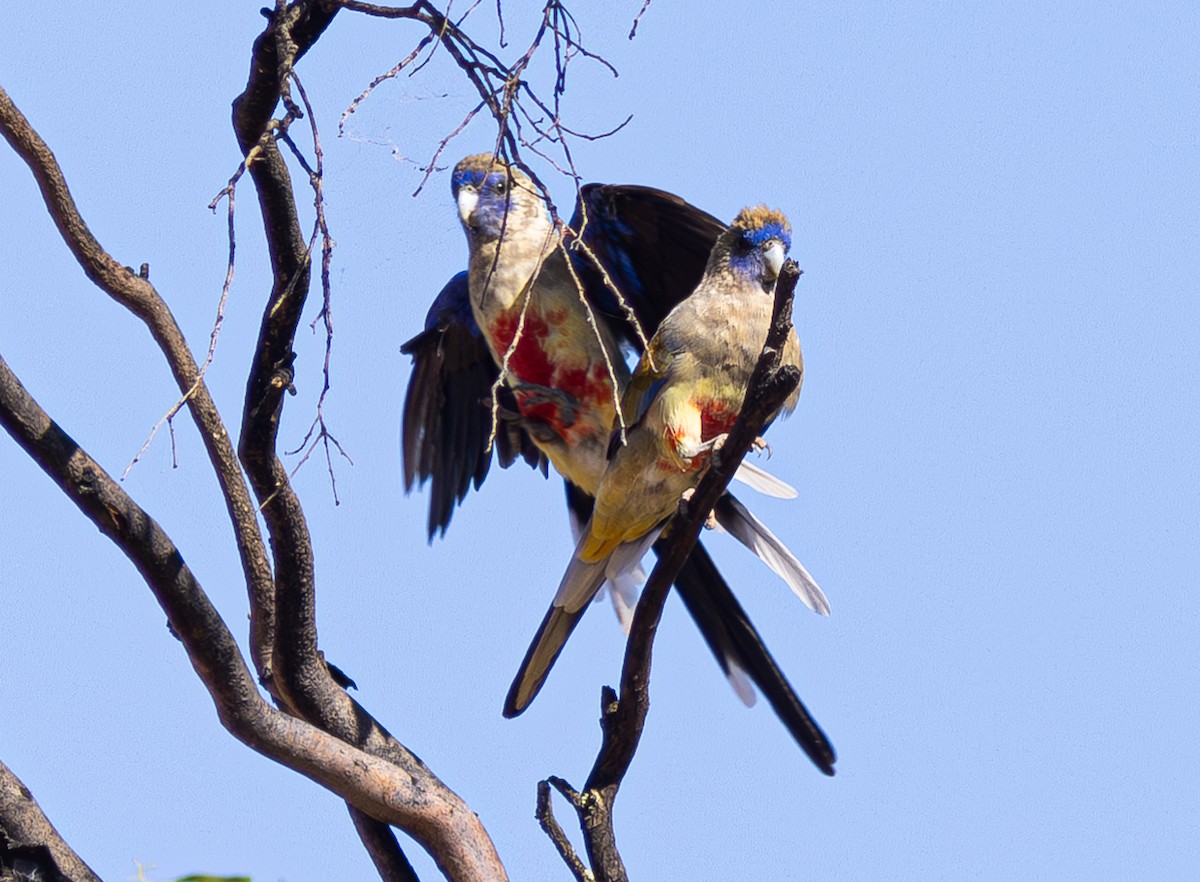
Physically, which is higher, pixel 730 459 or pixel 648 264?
pixel 648 264

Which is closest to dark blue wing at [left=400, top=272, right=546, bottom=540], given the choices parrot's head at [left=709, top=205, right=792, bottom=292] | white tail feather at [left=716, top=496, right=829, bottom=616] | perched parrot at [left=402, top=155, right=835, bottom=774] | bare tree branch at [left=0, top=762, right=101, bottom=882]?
perched parrot at [left=402, top=155, right=835, bottom=774]

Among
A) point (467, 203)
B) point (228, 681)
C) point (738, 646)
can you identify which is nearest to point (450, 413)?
point (467, 203)

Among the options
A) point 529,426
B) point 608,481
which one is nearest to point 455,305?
point 529,426

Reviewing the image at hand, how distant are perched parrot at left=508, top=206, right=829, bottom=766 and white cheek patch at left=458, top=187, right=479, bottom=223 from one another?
2.83ft

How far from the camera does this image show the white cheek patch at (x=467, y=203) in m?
4.45

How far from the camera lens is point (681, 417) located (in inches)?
144

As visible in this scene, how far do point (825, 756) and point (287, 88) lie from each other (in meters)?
2.08

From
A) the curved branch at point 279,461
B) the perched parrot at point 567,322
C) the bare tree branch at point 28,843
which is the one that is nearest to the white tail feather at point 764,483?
the perched parrot at point 567,322

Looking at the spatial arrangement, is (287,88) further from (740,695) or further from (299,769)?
(740,695)

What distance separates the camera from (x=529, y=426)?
14.4 feet

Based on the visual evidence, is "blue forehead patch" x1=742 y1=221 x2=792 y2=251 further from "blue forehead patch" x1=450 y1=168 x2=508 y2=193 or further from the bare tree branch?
the bare tree branch

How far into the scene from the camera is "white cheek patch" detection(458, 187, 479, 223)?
4.45m

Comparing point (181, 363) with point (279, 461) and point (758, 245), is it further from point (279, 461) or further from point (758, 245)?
point (758, 245)

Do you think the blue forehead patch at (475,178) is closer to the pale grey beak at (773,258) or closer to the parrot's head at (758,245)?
the parrot's head at (758,245)
